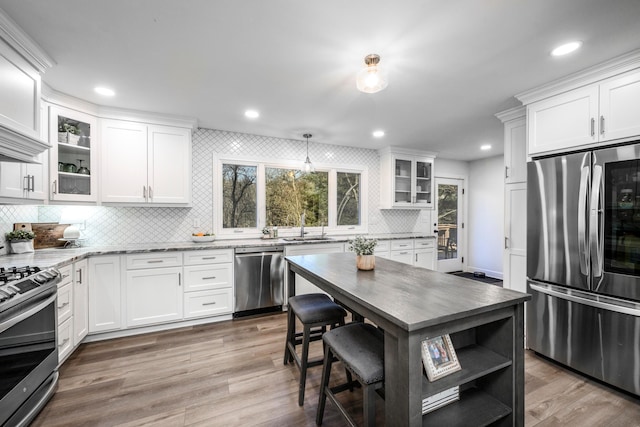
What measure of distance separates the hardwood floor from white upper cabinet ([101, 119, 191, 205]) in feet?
5.39

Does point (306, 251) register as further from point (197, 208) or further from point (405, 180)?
point (405, 180)

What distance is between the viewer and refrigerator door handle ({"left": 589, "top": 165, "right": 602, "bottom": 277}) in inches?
83.4

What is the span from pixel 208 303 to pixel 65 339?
1.28m

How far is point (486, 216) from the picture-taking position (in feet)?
18.9

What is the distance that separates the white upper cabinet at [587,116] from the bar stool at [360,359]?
2.34 metres

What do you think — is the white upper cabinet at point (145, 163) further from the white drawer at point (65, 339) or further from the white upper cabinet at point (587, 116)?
the white upper cabinet at point (587, 116)

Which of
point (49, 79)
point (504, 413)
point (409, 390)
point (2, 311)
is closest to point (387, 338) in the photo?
point (409, 390)

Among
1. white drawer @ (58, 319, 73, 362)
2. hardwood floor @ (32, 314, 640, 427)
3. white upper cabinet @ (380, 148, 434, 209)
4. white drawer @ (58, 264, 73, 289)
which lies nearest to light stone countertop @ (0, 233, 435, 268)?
white drawer @ (58, 264, 73, 289)

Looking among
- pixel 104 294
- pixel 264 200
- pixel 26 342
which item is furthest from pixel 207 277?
pixel 26 342

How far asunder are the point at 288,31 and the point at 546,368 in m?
3.44

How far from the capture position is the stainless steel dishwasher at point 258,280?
11.3ft

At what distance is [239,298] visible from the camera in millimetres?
3451

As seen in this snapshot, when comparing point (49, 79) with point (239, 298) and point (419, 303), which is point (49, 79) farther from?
point (419, 303)

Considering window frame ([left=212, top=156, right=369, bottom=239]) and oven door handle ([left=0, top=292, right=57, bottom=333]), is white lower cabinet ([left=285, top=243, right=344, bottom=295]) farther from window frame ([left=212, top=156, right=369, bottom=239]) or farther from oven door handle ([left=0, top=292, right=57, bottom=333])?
oven door handle ([left=0, top=292, right=57, bottom=333])
